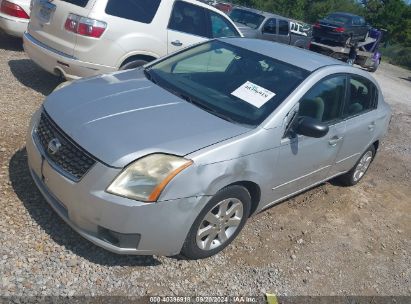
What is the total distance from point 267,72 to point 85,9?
284cm

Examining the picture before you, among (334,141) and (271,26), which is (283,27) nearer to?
(271,26)

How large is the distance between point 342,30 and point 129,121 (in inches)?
569

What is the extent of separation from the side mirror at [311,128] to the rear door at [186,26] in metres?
3.03

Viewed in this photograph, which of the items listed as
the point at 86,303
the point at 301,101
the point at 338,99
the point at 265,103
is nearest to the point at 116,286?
the point at 86,303

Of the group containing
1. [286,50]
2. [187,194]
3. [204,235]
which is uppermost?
[286,50]

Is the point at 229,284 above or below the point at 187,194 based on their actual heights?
below

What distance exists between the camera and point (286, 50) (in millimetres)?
4137

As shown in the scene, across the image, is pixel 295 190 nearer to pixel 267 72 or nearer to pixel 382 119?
pixel 267 72

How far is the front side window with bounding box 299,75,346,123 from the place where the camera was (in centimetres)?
358

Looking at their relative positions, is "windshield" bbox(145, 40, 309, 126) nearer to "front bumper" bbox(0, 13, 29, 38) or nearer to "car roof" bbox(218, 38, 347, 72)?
"car roof" bbox(218, 38, 347, 72)

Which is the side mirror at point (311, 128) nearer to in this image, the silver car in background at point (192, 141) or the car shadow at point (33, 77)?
the silver car in background at point (192, 141)

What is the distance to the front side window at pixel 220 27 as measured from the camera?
666cm

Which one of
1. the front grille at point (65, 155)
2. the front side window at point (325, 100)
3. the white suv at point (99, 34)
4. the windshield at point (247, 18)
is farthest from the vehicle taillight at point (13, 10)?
the windshield at point (247, 18)

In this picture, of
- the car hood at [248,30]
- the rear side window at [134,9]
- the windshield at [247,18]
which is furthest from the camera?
the windshield at [247,18]
